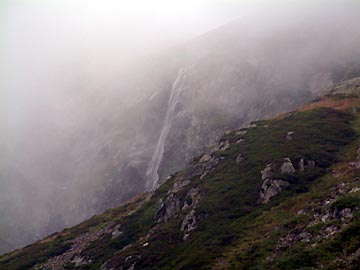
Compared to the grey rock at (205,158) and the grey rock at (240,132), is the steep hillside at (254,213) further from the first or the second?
the grey rock at (205,158)

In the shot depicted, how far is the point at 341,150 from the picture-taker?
258ft

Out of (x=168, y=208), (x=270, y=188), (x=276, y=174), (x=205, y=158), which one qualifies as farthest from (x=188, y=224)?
(x=205, y=158)

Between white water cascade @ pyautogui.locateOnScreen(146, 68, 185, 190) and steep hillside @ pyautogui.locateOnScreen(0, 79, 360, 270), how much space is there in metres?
41.6

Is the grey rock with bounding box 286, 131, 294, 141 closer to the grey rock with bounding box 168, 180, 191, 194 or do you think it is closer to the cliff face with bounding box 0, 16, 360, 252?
the grey rock with bounding box 168, 180, 191, 194

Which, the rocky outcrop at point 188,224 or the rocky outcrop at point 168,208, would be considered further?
the rocky outcrop at point 168,208

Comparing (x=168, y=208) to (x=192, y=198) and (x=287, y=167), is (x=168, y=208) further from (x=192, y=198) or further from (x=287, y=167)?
(x=287, y=167)

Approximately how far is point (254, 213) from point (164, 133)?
10514cm

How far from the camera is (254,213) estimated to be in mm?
66438

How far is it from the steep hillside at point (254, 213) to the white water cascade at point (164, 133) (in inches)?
1640

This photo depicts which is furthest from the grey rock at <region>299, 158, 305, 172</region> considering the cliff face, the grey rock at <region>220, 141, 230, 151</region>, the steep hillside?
the cliff face

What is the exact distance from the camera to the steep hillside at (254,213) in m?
50.1

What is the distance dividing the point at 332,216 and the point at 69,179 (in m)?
152

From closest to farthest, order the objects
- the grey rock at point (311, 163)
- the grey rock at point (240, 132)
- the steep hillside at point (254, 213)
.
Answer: the steep hillside at point (254, 213)
the grey rock at point (311, 163)
the grey rock at point (240, 132)

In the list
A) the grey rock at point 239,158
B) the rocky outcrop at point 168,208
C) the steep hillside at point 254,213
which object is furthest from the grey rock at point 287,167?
the rocky outcrop at point 168,208
